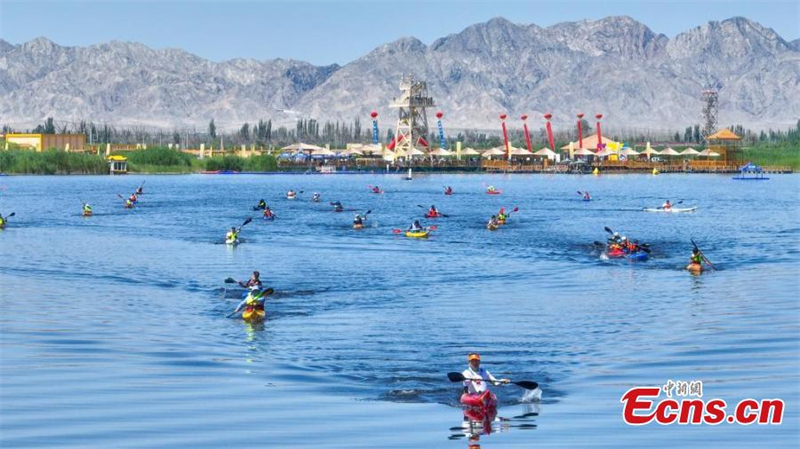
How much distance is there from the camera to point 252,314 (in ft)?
169

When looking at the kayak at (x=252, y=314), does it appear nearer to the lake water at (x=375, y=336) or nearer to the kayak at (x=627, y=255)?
the lake water at (x=375, y=336)

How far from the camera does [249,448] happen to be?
3156 centimetres

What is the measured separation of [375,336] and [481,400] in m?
12.8

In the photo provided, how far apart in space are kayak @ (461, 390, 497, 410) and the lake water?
1.55 feet

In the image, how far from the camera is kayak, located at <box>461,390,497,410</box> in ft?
116

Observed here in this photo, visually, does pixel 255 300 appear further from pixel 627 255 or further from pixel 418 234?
pixel 418 234

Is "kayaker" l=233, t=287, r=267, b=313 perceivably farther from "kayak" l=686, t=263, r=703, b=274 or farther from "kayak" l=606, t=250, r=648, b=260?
"kayak" l=606, t=250, r=648, b=260

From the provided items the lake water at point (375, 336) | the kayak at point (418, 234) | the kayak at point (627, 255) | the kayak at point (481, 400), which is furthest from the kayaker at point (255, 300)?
the kayak at point (418, 234)

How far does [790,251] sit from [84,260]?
4409cm

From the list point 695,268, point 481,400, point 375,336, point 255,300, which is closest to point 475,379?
point 481,400

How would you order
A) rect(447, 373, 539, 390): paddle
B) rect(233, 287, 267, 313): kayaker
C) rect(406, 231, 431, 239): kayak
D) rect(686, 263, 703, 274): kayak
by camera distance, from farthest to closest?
1. rect(406, 231, 431, 239): kayak
2. rect(686, 263, 703, 274): kayak
3. rect(233, 287, 267, 313): kayaker
4. rect(447, 373, 539, 390): paddle

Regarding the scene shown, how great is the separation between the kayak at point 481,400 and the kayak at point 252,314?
17.1 metres

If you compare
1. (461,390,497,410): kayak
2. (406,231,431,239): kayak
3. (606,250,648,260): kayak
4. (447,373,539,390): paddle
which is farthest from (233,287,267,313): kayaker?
(406,231,431,239): kayak

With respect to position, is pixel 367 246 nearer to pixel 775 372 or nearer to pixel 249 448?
pixel 775 372
